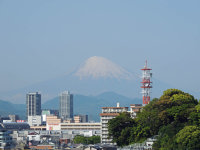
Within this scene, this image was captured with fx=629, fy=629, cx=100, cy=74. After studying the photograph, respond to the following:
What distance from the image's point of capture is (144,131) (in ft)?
270

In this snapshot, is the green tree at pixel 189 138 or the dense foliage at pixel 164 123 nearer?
the green tree at pixel 189 138

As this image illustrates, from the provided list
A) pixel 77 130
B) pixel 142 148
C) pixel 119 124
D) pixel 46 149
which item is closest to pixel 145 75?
pixel 46 149

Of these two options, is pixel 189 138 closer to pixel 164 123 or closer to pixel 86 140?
pixel 164 123

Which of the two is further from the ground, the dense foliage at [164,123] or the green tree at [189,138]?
the dense foliage at [164,123]

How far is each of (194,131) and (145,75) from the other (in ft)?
166

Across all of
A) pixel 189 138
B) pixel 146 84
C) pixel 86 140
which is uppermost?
pixel 146 84

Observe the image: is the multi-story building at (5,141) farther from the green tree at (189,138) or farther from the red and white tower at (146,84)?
the green tree at (189,138)

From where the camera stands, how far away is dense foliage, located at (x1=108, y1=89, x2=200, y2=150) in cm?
7425

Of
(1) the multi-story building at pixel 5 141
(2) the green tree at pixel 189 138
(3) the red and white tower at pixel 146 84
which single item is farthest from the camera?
(3) the red and white tower at pixel 146 84

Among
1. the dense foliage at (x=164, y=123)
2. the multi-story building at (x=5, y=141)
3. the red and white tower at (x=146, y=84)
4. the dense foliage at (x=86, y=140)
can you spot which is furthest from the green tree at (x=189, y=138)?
the dense foliage at (x=86, y=140)

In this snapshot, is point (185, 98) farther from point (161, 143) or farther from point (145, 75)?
point (145, 75)

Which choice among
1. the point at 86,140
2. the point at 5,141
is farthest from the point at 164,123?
the point at 86,140

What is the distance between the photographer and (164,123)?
3199 inches

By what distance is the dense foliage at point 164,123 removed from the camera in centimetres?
7425
